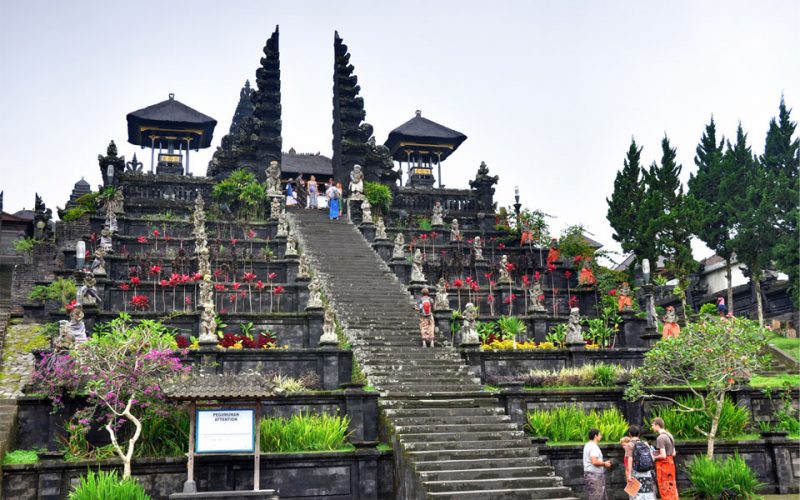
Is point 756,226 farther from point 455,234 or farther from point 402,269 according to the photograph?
point 402,269

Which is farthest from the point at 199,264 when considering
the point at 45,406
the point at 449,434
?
the point at 449,434

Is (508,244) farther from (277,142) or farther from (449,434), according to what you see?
(449,434)

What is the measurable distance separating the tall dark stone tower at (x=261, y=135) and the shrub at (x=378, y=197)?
16.1 ft

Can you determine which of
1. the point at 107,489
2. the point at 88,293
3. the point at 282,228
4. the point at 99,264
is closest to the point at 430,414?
the point at 107,489

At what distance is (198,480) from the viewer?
14.1 m

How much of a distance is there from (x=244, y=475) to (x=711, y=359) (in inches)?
358

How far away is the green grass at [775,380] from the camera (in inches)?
802

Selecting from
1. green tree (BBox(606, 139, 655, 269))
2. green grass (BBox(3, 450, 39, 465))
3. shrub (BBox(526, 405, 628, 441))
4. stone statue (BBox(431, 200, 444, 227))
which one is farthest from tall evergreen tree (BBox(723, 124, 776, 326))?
green grass (BBox(3, 450, 39, 465))

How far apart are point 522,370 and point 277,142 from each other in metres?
20.6

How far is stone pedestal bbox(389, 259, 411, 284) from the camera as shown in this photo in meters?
24.7

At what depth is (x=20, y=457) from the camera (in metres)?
13.7

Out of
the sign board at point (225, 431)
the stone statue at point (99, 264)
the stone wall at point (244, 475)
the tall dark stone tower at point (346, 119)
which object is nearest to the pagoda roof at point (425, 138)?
the tall dark stone tower at point (346, 119)

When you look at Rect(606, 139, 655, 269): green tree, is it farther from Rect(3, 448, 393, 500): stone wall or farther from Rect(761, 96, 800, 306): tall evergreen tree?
Rect(3, 448, 393, 500): stone wall

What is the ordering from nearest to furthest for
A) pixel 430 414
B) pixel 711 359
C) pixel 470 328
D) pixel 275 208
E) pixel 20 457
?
1. pixel 20 457
2. pixel 430 414
3. pixel 711 359
4. pixel 470 328
5. pixel 275 208
